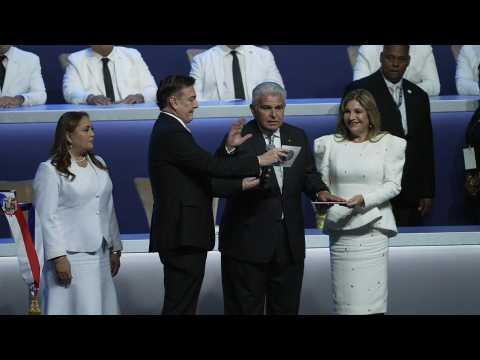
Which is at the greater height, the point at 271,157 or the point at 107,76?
the point at 107,76

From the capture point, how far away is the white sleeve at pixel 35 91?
20.1 ft

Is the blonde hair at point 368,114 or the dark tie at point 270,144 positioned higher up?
the blonde hair at point 368,114

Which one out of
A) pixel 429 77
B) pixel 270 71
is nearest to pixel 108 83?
pixel 270 71

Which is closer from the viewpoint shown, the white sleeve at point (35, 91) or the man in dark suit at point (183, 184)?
the man in dark suit at point (183, 184)

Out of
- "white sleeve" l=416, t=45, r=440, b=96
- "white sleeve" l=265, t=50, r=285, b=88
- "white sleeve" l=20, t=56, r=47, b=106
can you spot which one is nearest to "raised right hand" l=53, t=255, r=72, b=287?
"white sleeve" l=20, t=56, r=47, b=106

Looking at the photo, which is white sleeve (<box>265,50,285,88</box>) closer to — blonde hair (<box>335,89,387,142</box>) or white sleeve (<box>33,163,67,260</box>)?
blonde hair (<box>335,89,387,142</box>)

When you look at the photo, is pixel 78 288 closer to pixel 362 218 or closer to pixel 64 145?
pixel 64 145

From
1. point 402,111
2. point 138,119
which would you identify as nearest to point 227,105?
point 138,119

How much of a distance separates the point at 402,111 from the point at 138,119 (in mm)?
1546

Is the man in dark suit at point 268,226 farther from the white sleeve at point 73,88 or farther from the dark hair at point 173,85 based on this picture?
the white sleeve at point 73,88

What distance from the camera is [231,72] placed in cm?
643

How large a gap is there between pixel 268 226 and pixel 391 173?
2.08 ft

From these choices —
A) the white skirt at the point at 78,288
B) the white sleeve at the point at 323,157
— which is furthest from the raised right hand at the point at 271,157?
the white skirt at the point at 78,288

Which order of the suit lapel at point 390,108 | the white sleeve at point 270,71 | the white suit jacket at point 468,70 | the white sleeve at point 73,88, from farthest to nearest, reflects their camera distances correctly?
1. the white sleeve at point 270,71
2. the white suit jacket at point 468,70
3. the white sleeve at point 73,88
4. the suit lapel at point 390,108
